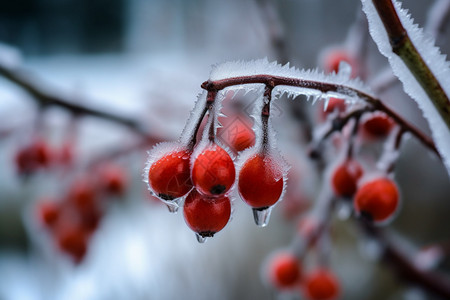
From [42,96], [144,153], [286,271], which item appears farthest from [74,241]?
[286,271]

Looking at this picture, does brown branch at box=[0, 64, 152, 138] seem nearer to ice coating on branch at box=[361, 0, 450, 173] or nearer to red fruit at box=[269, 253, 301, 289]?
red fruit at box=[269, 253, 301, 289]

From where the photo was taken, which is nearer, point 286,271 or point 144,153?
point 286,271

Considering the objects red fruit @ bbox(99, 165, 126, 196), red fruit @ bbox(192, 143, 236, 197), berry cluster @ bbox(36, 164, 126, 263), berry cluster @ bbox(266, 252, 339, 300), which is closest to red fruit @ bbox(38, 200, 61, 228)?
berry cluster @ bbox(36, 164, 126, 263)

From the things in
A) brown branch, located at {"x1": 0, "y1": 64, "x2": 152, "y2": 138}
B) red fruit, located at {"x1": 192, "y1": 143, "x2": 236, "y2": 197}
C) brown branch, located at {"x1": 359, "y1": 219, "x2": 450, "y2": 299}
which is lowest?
brown branch, located at {"x1": 359, "y1": 219, "x2": 450, "y2": 299}

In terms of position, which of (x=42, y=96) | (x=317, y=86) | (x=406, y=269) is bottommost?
(x=406, y=269)

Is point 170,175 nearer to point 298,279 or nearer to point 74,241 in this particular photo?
point 298,279

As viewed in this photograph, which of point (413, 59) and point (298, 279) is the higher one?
point (413, 59)

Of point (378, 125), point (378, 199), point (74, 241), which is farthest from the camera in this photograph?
point (74, 241)

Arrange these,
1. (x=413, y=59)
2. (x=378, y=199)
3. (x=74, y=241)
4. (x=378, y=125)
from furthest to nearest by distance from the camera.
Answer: (x=74, y=241), (x=378, y=125), (x=378, y=199), (x=413, y=59)
